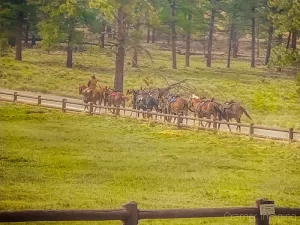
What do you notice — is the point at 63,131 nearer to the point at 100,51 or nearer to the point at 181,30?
the point at 100,51

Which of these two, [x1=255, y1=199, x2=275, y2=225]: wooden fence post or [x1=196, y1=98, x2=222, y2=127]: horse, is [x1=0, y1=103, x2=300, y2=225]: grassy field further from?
[x1=255, y1=199, x2=275, y2=225]: wooden fence post

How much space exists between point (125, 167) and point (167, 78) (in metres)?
3.42

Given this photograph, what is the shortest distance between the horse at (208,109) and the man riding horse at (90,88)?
2320mm

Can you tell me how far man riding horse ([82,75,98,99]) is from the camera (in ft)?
40.2

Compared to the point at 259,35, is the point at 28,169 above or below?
below

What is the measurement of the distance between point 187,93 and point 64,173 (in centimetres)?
424

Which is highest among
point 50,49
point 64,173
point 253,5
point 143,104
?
point 253,5

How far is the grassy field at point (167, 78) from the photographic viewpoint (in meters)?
11.1

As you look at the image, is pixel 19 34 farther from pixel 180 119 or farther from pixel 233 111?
pixel 233 111

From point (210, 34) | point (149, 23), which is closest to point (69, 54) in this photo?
point (149, 23)

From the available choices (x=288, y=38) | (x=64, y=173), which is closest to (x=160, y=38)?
(x=288, y=38)

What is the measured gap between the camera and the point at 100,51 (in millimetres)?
12477

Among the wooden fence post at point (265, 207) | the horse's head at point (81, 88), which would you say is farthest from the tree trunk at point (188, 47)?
the wooden fence post at point (265, 207)

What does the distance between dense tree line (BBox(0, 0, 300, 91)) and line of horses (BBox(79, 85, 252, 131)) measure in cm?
33
